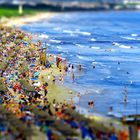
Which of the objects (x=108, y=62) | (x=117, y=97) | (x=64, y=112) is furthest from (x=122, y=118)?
(x=108, y=62)

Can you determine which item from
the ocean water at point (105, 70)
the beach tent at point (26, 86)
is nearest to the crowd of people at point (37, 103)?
the beach tent at point (26, 86)

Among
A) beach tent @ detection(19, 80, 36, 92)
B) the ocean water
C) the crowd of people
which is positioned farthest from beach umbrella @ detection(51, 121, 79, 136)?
beach tent @ detection(19, 80, 36, 92)

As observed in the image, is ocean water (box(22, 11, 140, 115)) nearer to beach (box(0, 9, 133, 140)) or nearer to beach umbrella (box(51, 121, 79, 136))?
beach (box(0, 9, 133, 140))

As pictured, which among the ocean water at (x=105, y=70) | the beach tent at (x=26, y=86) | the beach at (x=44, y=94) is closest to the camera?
A: the beach at (x=44, y=94)

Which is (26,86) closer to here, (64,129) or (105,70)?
(64,129)

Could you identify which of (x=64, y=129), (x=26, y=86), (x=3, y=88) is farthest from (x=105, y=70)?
(x=64, y=129)

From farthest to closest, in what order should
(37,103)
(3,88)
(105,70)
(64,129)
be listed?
(105,70)
(3,88)
(37,103)
(64,129)

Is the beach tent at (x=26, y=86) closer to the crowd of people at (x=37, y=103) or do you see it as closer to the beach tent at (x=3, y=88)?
the crowd of people at (x=37, y=103)

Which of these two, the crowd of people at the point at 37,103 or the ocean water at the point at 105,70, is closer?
the crowd of people at the point at 37,103
